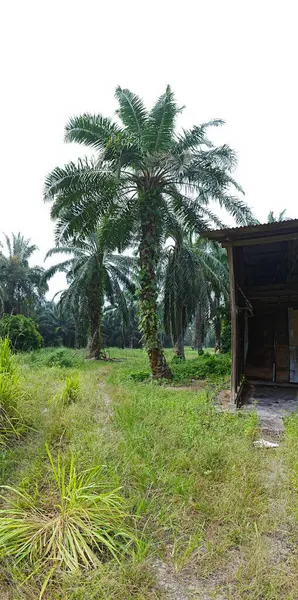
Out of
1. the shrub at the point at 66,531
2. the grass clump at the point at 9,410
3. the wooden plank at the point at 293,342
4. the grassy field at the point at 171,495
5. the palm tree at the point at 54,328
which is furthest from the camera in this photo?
the palm tree at the point at 54,328

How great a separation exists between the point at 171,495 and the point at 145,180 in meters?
8.29

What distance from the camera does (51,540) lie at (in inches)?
92.0

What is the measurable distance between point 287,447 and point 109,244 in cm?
805

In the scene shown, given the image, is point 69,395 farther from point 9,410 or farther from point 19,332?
point 19,332

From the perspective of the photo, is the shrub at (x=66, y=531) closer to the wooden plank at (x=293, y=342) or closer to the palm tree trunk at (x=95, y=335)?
the wooden plank at (x=293, y=342)

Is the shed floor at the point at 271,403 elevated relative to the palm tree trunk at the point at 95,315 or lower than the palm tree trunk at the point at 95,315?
lower

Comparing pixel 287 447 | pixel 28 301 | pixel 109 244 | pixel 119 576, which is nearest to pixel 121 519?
pixel 119 576

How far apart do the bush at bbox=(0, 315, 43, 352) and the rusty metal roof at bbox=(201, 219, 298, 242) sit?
11.4 m

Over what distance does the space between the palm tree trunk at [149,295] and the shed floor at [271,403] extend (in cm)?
271

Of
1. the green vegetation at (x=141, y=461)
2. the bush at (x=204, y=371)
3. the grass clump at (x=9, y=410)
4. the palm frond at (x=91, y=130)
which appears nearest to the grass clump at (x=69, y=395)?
the green vegetation at (x=141, y=461)

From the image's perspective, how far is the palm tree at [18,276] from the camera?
24484 millimetres

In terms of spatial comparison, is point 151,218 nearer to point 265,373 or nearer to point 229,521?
point 265,373

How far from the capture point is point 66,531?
240 cm

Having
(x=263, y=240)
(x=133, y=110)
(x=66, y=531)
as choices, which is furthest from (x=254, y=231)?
(x=133, y=110)
